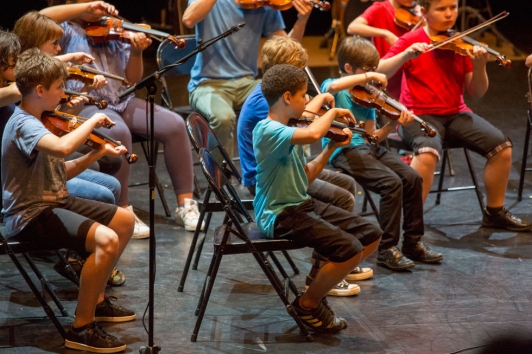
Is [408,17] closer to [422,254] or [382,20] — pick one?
[382,20]

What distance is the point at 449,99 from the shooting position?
4.70m

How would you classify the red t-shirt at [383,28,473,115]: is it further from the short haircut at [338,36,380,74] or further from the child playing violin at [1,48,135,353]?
the child playing violin at [1,48,135,353]

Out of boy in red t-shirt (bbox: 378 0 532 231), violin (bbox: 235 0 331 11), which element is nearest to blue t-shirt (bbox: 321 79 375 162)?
boy in red t-shirt (bbox: 378 0 532 231)

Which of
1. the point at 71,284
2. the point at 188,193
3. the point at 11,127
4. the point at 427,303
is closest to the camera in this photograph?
the point at 11,127

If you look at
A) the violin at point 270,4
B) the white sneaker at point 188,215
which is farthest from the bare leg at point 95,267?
the violin at point 270,4

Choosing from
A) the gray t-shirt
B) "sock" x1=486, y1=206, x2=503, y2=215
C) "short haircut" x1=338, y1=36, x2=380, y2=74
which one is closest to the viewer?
the gray t-shirt

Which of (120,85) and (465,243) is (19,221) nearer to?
(120,85)

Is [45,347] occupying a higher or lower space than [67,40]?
lower

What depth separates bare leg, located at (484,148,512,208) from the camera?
4617mm

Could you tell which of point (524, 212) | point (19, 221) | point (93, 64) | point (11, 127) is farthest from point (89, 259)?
point (524, 212)

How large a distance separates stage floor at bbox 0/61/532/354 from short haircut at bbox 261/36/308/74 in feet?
3.52

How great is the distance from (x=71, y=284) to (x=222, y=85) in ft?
5.41

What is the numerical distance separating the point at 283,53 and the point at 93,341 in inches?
62.4

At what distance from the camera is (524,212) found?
16.1ft
